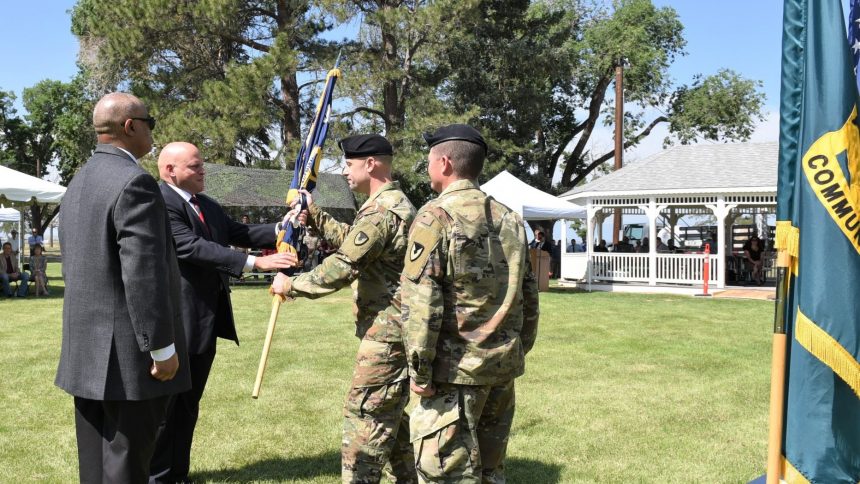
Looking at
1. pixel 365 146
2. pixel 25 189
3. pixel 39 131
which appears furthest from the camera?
pixel 39 131

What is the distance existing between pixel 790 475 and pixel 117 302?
3204 millimetres

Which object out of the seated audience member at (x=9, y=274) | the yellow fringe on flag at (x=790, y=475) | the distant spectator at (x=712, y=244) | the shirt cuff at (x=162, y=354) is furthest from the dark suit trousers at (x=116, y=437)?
the distant spectator at (x=712, y=244)

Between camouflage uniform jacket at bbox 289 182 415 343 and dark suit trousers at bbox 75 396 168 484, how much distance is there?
99 centimetres

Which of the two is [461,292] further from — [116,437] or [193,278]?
[193,278]

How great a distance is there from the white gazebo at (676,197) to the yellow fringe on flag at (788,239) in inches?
741

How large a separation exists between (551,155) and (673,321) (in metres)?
27.0

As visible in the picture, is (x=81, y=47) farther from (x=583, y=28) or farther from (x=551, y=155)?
Result: (x=583, y=28)

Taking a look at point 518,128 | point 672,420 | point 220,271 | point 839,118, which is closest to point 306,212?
point 220,271

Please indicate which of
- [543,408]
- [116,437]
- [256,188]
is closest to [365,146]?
[116,437]

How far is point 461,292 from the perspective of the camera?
11.2 feet

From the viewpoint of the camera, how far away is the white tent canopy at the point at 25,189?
55.5 feet

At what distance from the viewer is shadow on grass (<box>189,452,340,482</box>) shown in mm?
5234

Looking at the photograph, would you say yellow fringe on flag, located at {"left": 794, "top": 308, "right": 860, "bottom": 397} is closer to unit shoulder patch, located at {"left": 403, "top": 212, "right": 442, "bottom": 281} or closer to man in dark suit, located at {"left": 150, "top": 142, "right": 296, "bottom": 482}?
unit shoulder patch, located at {"left": 403, "top": 212, "right": 442, "bottom": 281}

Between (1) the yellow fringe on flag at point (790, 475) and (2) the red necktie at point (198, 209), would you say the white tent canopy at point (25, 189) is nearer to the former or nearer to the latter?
(2) the red necktie at point (198, 209)
